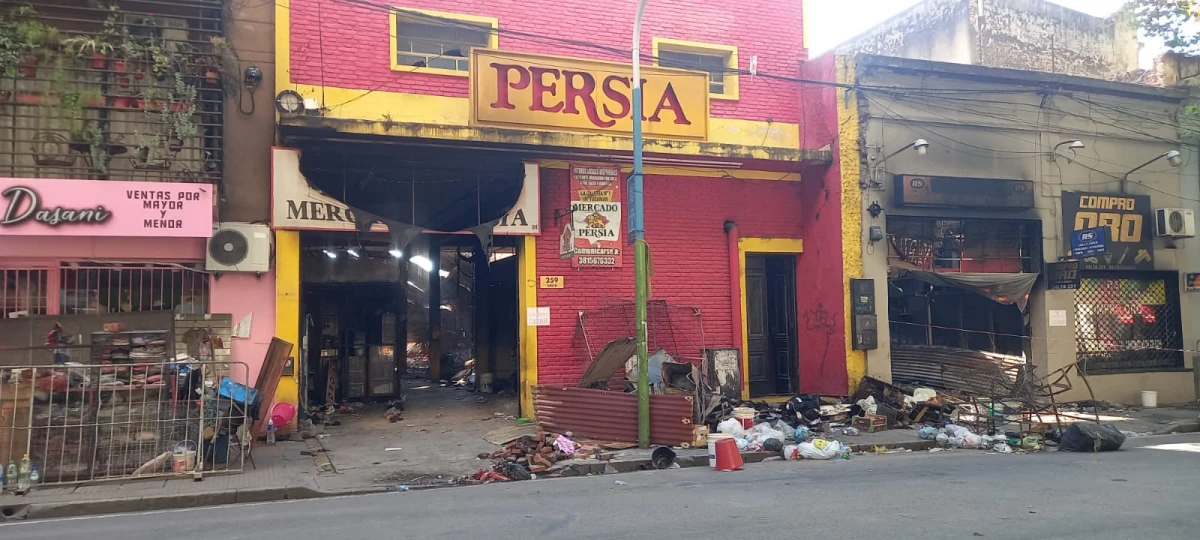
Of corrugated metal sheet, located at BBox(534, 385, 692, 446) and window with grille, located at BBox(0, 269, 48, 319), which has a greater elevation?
window with grille, located at BBox(0, 269, 48, 319)

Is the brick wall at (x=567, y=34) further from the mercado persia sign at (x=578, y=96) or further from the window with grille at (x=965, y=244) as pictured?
the window with grille at (x=965, y=244)

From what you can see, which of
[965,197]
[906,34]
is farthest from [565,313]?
[906,34]

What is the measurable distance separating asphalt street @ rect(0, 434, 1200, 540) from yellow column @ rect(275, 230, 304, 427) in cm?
414

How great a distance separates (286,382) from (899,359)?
11.7 meters

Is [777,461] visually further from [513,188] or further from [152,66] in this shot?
[152,66]

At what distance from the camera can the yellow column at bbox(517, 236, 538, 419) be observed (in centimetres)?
1342

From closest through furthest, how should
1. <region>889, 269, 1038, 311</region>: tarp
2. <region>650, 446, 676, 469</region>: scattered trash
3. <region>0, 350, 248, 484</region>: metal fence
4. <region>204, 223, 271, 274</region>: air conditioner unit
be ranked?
<region>0, 350, 248, 484</region>: metal fence < <region>650, 446, 676, 469</region>: scattered trash < <region>204, 223, 271, 274</region>: air conditioner unit < <region>889, 269, 1038, 311</region>: tarp

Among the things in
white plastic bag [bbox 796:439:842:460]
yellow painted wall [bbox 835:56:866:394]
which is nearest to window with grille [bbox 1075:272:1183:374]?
yellow painted wall [bbox 835:56:866:394]

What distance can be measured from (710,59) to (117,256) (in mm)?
10819

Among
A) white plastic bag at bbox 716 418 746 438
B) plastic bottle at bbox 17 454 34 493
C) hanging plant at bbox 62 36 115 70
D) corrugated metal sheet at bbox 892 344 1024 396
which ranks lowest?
white plastic bag at bbox 716 418 746 438

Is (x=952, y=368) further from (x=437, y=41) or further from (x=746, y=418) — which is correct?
(x=437, y=41)

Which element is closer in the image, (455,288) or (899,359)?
(899,359)

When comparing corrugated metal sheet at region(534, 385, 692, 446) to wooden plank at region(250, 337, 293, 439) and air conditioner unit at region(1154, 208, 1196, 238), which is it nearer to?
wooden plank at region(250, 337, 293, 439)

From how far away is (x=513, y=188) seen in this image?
13477 millimetres
